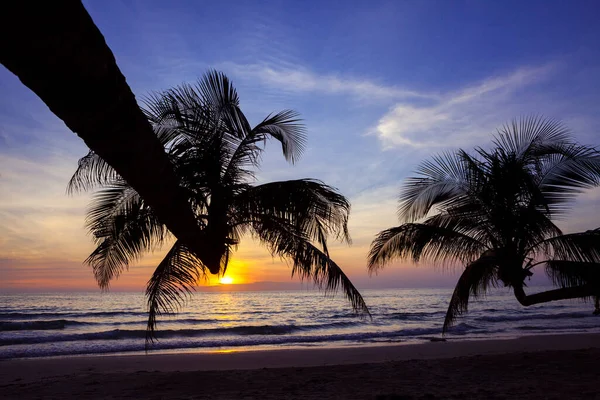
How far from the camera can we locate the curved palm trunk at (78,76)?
4.39ft

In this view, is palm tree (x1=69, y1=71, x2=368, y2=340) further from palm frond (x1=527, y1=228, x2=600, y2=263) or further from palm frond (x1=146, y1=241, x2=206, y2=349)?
palm frond (x1=527, y1=228, x2=600, y2=263)

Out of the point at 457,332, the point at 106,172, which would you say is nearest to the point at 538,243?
the point at 106,172

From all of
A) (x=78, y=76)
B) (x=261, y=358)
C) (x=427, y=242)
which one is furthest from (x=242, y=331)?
(x=78, y=76)

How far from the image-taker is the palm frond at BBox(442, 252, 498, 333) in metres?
8.67

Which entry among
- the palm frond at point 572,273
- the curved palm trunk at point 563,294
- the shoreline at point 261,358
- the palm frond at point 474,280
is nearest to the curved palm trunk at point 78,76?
the palm frond at point 474,280

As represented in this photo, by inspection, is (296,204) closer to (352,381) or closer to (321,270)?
(321,270)

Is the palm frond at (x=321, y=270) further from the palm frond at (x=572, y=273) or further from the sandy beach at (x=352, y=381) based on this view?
the palm frond at (x=572, y=273)

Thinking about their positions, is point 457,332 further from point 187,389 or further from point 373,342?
point 187,389

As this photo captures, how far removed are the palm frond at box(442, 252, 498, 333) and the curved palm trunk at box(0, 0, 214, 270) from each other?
7515 mm

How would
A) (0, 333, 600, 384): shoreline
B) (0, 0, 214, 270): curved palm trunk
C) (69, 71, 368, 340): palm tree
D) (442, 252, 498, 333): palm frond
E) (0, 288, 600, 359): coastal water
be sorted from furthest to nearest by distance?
(0, 288, 600, 359): coastal water < (0, 333, 600, 384): shoreline < (442, 252, 498, 333): palm frond < (69, 71, 368, 340): palm tree < (0, 0, 214, 270): curved palm trunk

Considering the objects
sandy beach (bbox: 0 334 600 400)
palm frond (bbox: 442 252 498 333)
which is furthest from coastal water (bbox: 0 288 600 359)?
palm frond (bbox: 442 252 498 333)

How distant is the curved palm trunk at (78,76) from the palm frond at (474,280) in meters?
7.52

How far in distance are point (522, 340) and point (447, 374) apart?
38.5ft

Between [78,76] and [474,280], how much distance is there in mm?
8718
